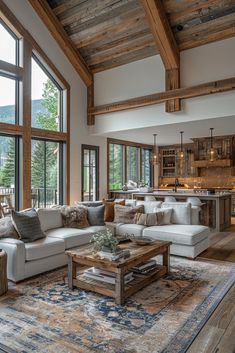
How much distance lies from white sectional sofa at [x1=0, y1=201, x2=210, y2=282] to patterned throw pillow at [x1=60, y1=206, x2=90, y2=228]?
0.35 feet

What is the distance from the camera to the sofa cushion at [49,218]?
4746mm

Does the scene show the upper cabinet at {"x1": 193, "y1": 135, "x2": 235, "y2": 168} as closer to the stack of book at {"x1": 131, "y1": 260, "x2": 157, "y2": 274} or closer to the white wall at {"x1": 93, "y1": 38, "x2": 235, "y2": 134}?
the white wall at {"x1": 93, "y1": 38, "x2": 235, "y2": 134}

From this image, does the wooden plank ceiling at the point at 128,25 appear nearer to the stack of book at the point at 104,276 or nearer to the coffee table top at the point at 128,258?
the coffee table top at the point at 128,258

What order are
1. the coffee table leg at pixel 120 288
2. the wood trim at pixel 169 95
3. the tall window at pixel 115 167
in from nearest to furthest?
the coffee table leg at pixel 120 288
the wood trim at pixel 169 95
the tall window at pixel 115 167

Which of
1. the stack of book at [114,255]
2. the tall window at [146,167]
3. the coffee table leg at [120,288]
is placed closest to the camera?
the coffee table leg at [120,288]

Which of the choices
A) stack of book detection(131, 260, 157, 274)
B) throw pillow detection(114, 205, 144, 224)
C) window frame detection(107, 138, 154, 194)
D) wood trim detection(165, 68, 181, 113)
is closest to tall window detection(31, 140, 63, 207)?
window frame detection(107, 138, 154, 194)

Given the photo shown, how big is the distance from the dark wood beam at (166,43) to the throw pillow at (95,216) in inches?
119

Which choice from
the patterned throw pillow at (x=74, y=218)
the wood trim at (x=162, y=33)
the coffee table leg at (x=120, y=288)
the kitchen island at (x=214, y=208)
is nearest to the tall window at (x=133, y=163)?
the kitchen island at (x=214, y=208)

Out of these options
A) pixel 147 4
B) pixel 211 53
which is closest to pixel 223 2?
pixel 211 53

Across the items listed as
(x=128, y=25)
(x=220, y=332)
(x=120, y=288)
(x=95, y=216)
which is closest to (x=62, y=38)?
(x=128, y=25)

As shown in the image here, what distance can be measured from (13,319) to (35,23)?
6.60m

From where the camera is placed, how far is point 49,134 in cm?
723

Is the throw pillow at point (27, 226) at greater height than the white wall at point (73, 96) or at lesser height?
lesser

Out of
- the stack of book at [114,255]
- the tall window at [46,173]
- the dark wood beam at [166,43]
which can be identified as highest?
the dark wood beam at [166,43]
